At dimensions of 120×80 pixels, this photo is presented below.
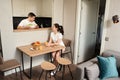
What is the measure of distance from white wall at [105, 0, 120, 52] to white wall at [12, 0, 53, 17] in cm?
224

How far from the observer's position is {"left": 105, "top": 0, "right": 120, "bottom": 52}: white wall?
9.50 ft

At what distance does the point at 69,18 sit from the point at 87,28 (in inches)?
26.7

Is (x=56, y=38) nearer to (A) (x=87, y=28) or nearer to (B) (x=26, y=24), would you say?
(B) (x=26, y=24)

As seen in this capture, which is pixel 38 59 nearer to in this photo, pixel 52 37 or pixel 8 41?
pixel 52 37

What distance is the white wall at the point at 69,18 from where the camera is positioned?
12.3 ft

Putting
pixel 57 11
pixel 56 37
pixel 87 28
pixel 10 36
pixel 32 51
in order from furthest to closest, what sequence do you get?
pixel 87 28, pixel 57 11, pixel 56 37, pixel 10 36, pixel 32 51

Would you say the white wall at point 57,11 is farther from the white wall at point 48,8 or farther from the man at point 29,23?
the man at point 29,23

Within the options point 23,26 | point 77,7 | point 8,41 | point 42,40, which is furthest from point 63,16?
point 8,41

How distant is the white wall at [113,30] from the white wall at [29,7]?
2243 millimetres

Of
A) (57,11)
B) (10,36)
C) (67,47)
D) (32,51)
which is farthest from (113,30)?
(10,36)

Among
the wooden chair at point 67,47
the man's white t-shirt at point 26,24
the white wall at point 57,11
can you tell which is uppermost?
the white wall at point 57,11

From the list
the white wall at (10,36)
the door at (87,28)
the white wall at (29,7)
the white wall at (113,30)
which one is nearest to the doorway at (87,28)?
the door at (87,28)

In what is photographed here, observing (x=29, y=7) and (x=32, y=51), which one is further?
(x=29, y=7)

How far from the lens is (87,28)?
163 inches
